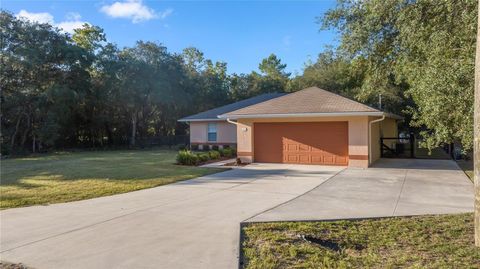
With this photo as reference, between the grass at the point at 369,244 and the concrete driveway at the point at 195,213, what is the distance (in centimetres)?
43

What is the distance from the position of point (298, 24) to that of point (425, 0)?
984cm

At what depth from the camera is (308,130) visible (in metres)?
15.6

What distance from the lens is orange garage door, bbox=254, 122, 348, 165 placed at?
15.1 m

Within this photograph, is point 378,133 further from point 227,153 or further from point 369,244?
point 369,244

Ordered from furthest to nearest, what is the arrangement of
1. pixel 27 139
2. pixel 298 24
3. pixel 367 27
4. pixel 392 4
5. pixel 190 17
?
pixel 27 139 → pixel 298 24 → pixel 190 17 → pixel 367 27 → pixel 392 4

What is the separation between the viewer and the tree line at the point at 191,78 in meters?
7.37

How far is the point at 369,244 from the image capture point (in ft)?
15.9

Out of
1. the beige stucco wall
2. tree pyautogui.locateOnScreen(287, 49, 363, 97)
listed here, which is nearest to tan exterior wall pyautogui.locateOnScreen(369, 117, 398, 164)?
tree pyautogui.locateOnScreen(287, 49, 363, 97)

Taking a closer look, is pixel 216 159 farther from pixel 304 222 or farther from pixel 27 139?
pixel 27 139

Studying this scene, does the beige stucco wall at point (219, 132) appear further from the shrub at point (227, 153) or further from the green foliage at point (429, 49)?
the green foliage at point (429, 49)

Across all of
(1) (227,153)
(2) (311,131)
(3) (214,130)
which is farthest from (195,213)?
(3) (214,130)

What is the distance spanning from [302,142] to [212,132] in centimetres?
1015

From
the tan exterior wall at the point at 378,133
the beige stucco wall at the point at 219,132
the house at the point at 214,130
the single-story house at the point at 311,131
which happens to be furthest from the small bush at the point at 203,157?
the tan exterior wall at the point at 378,133

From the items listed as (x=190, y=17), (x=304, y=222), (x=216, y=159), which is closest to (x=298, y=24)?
(x=190, y=17)
